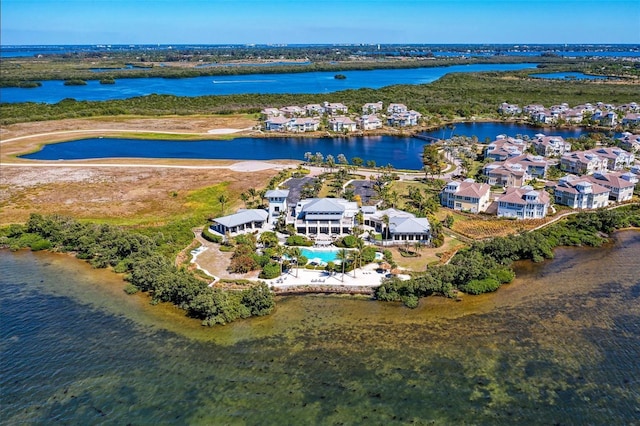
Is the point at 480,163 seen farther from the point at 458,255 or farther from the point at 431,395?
the point at 431,395

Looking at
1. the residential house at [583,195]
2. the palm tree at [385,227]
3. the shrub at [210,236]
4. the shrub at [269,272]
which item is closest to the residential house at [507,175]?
the residential house at [583,195]

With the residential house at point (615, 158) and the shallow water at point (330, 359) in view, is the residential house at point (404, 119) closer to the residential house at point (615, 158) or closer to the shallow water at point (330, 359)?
the residential house at point (615, 158)

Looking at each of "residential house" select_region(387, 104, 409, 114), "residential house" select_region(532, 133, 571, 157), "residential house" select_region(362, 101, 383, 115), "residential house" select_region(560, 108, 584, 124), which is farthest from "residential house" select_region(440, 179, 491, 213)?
"residential house" select_region(362, 101, 383, 115)

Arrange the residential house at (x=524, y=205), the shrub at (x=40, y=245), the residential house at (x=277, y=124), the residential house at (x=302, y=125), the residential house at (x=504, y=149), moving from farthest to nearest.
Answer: the residential house at (x=302, y=125), the residential house at (x=277, y=124), the residential house at (x=504, y=149), the residential house at (x=524, y=205), the shrub at (x=40, y=245)

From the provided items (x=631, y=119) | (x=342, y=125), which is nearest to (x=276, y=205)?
(x=342, y=125)

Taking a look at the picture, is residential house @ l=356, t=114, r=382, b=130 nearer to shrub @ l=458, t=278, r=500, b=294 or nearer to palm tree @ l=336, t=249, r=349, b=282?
palm tree @ l=336, t=249, r=349, b=282

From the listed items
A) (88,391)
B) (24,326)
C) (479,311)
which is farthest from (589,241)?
(24,326)
